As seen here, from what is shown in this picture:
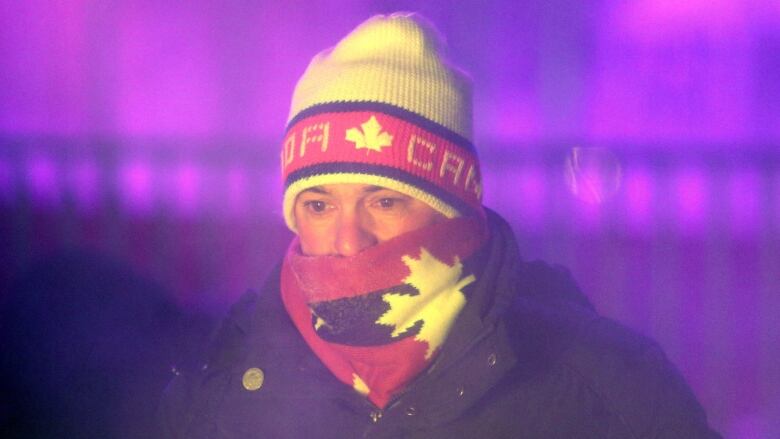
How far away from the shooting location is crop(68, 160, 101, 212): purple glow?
3.25m

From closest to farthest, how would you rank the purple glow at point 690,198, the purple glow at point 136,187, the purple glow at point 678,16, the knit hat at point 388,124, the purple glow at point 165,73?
the knit hat at point 388,124
the purple glow at point 678,16
the purple glow at point 690,198
the purple glow at point 165,73
the purple glow at point 136,187

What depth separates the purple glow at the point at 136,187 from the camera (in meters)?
3.23

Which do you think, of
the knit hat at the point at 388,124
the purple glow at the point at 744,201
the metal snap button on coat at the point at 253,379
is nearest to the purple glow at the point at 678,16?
the purple glow at the point at 744,201

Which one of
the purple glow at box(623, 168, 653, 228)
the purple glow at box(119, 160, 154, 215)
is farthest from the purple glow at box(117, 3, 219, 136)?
the purple glow at box(623, 168, 653, 228)

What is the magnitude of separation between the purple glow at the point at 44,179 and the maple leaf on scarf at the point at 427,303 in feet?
7.84

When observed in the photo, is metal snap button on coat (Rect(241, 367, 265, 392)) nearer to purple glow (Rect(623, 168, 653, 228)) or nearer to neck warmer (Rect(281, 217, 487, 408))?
neck warmer (Rect(281, 217, 487, 408))

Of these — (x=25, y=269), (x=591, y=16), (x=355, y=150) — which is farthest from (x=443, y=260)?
(x=25, y=269)

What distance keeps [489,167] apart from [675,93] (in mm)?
869

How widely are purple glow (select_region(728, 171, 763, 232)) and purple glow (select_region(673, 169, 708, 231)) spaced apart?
0.12 meters

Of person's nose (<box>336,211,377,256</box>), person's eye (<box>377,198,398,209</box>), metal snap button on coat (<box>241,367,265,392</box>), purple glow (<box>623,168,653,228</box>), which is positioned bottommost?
metal snap button on coat (<box>241,367,265,392</box>)

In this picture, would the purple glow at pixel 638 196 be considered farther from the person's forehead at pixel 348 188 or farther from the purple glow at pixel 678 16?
the person's forehead at pixel 348 188

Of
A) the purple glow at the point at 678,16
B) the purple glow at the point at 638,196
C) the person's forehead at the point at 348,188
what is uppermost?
the purple glow at the point at 678,16

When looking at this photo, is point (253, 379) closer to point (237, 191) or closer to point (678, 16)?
point (237, 191)

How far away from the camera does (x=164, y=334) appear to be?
9.12ft
